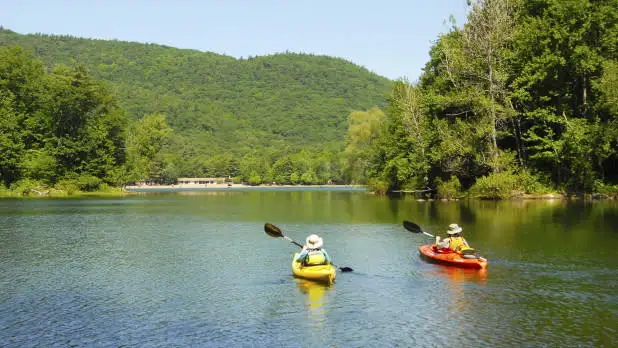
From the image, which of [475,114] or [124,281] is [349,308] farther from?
[475,114]

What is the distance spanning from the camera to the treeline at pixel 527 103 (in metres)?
60.1

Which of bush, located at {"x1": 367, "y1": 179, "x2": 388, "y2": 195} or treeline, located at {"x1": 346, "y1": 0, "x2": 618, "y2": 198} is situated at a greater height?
treeline, located at {"x1": 346, "y1": 0, "x2": 618, "y2": 198}

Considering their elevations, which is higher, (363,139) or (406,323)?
(363,139)

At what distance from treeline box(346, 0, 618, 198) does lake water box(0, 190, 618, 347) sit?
25599 mm

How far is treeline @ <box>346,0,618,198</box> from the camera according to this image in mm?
60094

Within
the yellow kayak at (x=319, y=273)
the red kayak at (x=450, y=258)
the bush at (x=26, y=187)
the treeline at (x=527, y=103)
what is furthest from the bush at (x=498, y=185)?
the bush at (x=26, y=187)

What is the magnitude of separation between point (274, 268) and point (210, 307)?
6.82 m

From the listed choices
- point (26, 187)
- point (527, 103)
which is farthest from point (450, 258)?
point (26, 187)

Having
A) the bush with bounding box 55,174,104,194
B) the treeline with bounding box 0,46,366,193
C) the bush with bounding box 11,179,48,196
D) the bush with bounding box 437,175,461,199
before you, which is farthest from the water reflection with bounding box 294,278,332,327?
the bush with bounding box 55,174,104,194

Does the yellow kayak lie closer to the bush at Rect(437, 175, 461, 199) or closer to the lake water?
the lake water

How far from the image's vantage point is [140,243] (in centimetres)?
3394

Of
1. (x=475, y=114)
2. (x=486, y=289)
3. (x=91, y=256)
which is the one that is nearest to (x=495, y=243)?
(x=486, y=289)

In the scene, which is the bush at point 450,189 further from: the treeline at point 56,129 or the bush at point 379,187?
the treeline at point 56,129

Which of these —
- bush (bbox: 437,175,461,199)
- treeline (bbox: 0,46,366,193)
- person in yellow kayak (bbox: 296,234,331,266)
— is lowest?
person in yellow kayak (bbox: 296,234,331,266)
